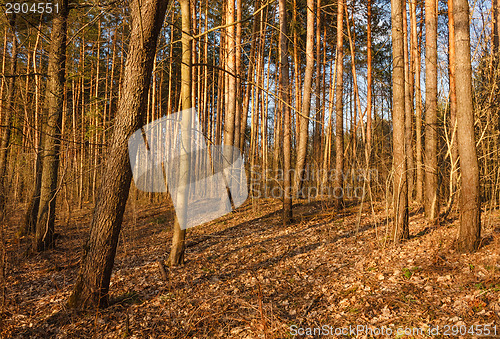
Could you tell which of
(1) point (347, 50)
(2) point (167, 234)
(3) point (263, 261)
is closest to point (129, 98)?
(3) point (263, 261)

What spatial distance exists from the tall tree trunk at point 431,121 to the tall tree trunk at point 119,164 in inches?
252

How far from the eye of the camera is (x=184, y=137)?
19.0 feet

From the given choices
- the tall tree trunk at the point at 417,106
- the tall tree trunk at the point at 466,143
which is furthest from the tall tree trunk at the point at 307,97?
the tall tree trunk at the point at 466,143

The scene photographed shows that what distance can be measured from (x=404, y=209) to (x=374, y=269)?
60.3 inches

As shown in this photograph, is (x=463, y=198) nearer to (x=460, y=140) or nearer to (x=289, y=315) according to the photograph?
(x=460, y=140)

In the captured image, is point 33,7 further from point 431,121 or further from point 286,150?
point 431,121

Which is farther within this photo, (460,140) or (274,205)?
(274,205)

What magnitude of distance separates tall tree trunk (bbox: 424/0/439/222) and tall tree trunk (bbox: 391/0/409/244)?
1616 millimetres

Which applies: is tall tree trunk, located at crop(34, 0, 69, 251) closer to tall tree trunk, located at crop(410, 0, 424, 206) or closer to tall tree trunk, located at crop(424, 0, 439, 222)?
tall tree trunk, located at crop(424, 0, 439, 222)

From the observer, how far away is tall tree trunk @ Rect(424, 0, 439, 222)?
6.96 metres

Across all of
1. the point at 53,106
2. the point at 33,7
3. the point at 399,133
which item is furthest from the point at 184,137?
the point at 33,7

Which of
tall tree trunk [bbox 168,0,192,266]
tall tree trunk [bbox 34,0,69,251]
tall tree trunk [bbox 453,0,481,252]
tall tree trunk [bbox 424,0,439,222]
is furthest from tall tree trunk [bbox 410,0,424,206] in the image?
tall tree trunk [bbox 34,0,69,251]

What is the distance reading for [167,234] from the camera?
9.71 m

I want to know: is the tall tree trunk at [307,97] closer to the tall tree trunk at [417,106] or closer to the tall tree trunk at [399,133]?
the tall tree trunk at [399,133]
